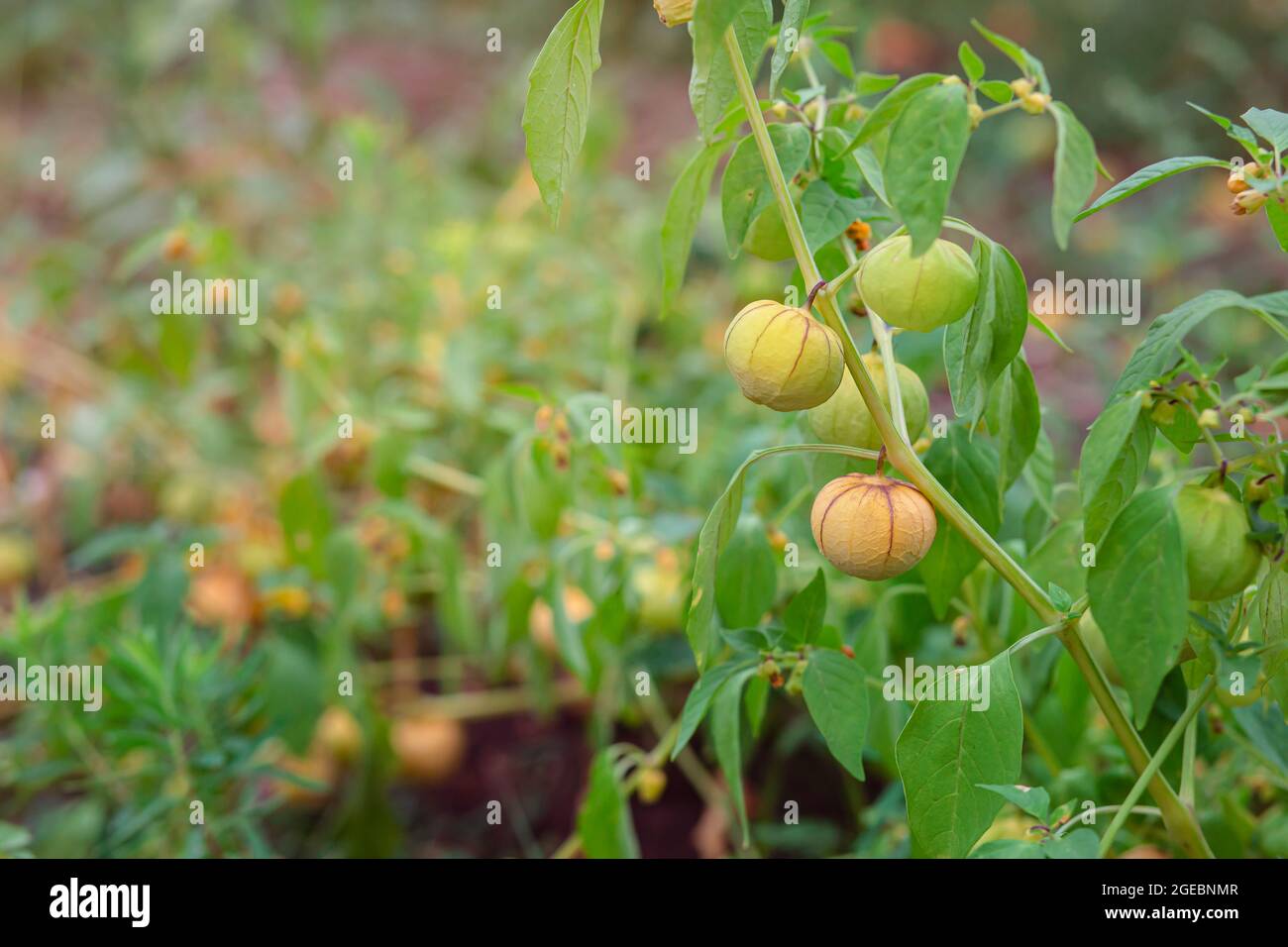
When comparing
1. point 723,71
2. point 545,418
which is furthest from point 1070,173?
point 545,418

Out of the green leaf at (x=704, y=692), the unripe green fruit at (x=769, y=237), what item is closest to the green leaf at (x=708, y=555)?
the green leaf at (x=704, y=692)

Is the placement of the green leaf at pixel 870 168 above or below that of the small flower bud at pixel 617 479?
above

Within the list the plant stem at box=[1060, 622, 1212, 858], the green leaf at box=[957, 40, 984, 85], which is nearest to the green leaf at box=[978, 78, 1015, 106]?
the green leaf at box=[957, 40, 984, 85]

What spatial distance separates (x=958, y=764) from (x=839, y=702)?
2.6 inches

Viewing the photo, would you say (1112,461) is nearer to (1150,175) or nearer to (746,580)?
(1150,175)

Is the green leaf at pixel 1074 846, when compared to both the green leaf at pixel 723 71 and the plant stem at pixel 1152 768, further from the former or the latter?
the green leaf at pixel 723 71

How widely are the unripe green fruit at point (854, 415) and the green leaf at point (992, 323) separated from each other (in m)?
0.05

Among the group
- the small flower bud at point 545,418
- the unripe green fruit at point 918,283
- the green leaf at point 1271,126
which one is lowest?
the unripe green fruit at point 918,283

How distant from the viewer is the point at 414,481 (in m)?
1.30

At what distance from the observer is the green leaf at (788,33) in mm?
485

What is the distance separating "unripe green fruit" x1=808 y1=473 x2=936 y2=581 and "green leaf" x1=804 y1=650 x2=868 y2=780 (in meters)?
0.08

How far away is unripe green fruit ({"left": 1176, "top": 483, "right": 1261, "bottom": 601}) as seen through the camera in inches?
18.7
